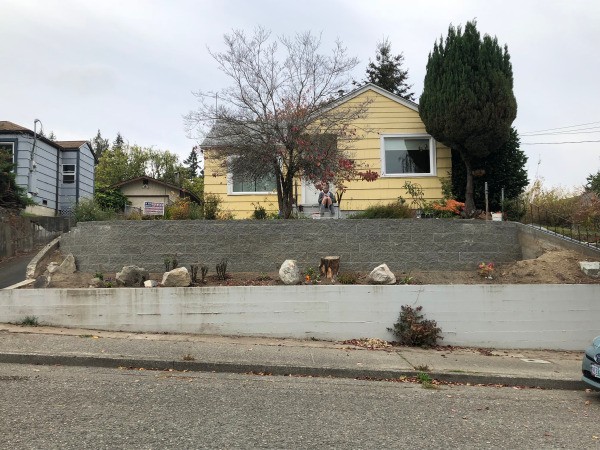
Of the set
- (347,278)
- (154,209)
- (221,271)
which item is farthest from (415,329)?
(154,209)

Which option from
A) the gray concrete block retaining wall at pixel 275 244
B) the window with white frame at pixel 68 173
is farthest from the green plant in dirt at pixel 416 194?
the window with white frame at pixel 68 173

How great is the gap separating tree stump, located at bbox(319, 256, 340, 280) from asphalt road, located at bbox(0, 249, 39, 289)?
21.8 ft

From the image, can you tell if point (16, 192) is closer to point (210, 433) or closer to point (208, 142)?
point (208, 142)

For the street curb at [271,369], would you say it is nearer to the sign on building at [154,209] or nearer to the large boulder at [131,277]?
the large boulder at [131,277]

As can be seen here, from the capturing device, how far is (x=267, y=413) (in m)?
5.29

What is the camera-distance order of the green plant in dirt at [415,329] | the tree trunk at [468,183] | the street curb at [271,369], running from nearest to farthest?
1. the street curb at [271,369]
2. the green plant in dirt at [415,329]
3. the tree trunk at [468,183]

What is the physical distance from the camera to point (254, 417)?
16.9ft

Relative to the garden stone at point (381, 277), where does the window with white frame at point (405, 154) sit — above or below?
above

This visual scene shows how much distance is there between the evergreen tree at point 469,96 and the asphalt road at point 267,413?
26.1ft

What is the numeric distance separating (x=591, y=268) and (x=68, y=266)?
10453 millimetres

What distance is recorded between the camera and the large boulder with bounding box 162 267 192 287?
954 centimetres

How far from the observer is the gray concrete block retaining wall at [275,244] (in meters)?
10.5

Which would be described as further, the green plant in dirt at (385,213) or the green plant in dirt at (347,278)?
the green plant in dirt at (385,213)

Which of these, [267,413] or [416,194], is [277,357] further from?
[416,194]
